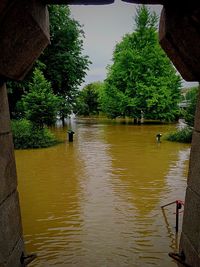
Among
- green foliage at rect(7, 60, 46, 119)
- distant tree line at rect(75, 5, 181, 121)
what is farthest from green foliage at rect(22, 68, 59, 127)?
distant tree line at rect(75, 5, 181, 121)

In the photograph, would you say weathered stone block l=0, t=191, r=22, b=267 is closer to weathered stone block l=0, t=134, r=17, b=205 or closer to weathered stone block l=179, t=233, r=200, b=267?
weathered stone block l=0, t=134, r=17, b=205

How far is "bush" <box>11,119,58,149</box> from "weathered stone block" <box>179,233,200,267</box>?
16896 millimetres

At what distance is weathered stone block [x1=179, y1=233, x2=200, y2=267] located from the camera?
4754 mm

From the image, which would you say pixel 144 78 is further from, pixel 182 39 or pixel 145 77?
pixel 182 39

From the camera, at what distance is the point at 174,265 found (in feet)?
21.3

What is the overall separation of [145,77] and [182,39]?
34.8 m

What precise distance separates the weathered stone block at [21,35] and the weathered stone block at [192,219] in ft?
10.1

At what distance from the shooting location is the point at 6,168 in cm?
486

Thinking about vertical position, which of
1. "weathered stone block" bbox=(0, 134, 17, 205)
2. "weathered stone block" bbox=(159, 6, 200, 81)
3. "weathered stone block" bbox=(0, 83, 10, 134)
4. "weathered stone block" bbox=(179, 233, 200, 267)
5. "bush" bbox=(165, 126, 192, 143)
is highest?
"weathered stone block" bbox=(159, 6, 200, 81)

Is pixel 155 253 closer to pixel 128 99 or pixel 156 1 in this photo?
pixel 156 1

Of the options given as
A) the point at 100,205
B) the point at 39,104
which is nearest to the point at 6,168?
the point at 100,205

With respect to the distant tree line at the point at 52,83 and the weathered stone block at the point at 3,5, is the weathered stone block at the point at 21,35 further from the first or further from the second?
the distant tree line at the point at 52,83

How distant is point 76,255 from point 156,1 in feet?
16.4

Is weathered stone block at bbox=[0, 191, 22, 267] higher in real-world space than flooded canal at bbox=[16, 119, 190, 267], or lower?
higher
